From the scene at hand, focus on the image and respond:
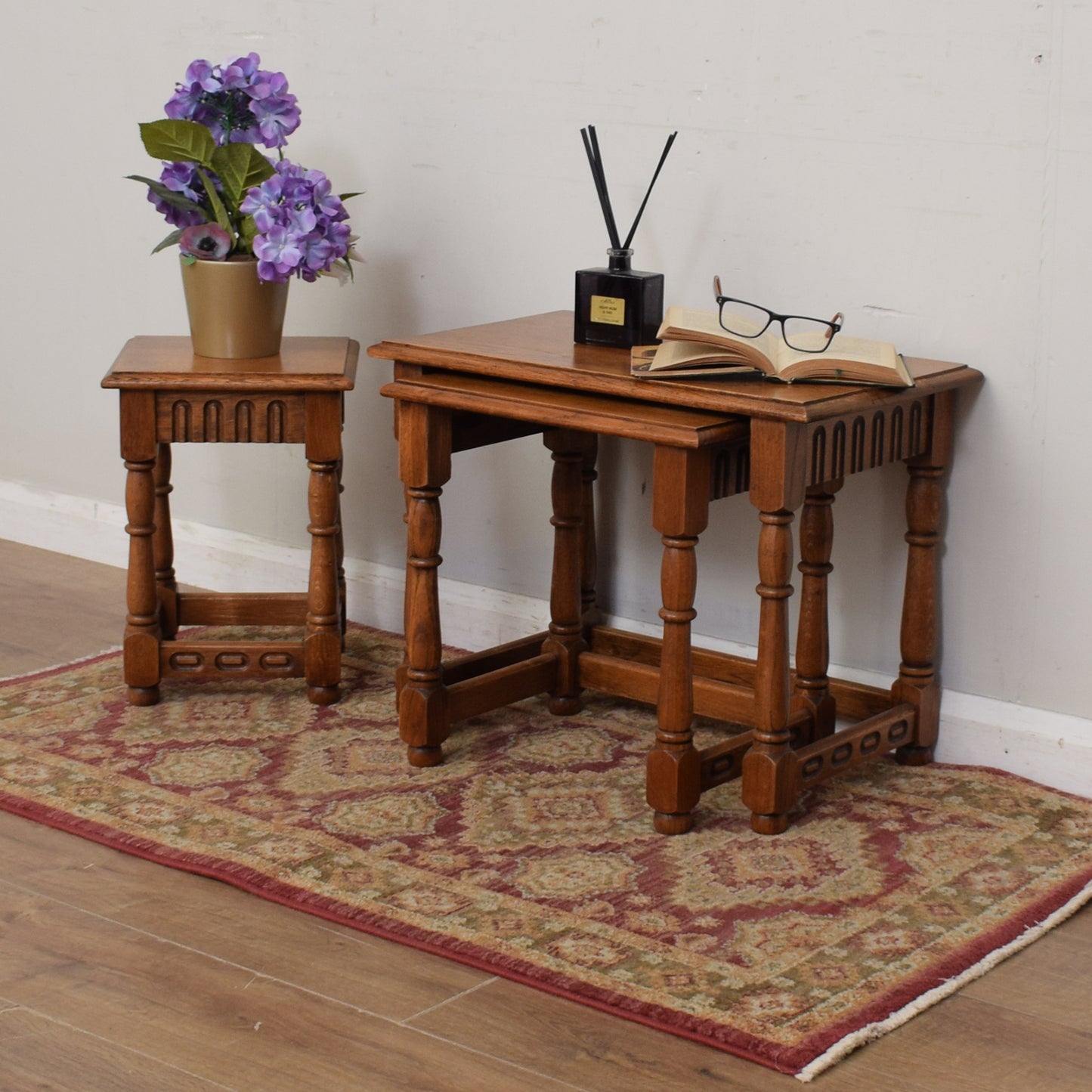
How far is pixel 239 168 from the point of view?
304 centimetres

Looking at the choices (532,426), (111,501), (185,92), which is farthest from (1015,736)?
(111,501)

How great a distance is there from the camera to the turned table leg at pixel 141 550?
299cm

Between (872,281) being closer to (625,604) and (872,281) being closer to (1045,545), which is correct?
(1045,545)

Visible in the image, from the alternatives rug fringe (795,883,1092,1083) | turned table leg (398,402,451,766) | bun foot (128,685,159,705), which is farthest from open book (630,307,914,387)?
bun foot (128,685,159,705)

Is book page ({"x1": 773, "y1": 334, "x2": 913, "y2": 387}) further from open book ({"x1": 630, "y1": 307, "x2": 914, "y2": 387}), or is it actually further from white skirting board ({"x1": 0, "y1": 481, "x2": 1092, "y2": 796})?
white skirting board ({"x1": 0, "y1": 481, "x2": 1092, "y2": 796})

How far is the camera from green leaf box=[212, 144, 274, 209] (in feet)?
9.92

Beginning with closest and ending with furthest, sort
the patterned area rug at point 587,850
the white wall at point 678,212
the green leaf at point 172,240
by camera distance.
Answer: the patterned area rug at point 587,850, the white wall at point 678,212, the green leaf at point 172,240

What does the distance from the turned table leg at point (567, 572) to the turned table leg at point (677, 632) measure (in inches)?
19.8

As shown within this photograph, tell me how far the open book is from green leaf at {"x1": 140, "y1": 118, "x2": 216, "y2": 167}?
3.22ft

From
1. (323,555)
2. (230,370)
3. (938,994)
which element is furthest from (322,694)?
(938,994)

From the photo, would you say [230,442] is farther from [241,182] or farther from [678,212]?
[678,212]

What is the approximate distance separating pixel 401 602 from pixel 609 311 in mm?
1090

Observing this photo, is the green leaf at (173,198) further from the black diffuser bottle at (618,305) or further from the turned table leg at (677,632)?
the turned table leg at (677,632)

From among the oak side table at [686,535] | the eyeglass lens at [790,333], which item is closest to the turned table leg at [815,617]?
the oak side table at [686,535]
